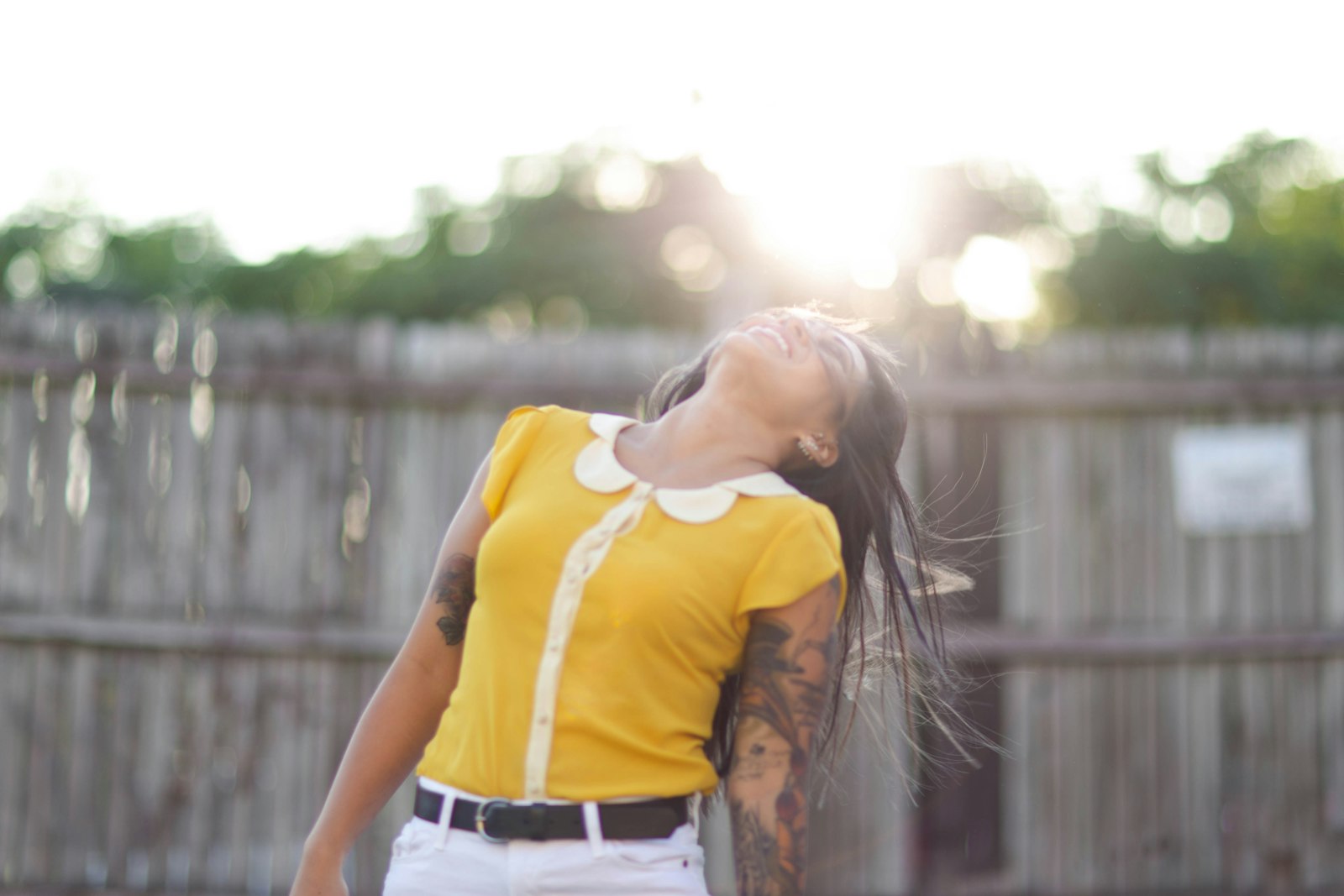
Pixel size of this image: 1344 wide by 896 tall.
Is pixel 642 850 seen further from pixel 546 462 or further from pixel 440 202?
pixel 440 202

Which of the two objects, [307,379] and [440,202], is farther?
[440,202]

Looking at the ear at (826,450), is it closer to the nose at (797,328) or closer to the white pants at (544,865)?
the nose at (797,328)

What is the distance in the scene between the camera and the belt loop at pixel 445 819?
6.05 ft

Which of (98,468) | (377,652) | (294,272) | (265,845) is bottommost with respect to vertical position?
(265,845)

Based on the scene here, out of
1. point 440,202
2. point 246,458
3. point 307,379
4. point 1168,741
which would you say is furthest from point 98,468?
point 440,202

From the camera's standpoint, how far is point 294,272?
24.2m

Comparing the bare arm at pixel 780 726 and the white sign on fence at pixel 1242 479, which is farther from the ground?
the white sign on fence at pixel 1242 479

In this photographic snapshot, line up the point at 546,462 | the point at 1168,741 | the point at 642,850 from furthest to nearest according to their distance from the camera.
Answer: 1. the point at 1168,741
2. the point at 546,462
3. the point at 642,850

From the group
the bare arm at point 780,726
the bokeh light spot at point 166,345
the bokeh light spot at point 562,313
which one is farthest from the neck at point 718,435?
the bokeh light spot at point 562,313

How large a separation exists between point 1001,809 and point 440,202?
66.8ft

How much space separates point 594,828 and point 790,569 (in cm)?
48

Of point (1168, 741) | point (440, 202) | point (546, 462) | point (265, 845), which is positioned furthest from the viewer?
point (440, 202)

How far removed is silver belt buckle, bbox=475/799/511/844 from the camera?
1.80 metres

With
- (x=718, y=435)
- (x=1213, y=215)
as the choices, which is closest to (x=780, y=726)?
(x=718, y=435)
